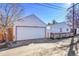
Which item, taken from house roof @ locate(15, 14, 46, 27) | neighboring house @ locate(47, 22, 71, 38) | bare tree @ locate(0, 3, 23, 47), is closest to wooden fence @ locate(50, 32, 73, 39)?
neighboring house @ locate(47, 22, 71, 38)

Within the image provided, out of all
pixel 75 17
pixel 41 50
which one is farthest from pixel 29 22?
pixel 75 17

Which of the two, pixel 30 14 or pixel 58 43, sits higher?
pixel 30 14

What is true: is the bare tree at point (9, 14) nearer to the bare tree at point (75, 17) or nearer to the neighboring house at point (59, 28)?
the neighboring house at point (59, 28)

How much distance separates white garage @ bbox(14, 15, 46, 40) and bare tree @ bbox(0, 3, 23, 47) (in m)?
0.07

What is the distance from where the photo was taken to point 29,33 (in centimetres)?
314

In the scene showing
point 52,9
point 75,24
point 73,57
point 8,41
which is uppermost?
point 52,9

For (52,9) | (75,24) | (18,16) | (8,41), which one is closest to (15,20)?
(18,16)

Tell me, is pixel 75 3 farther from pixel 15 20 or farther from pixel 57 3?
pixel 15 20

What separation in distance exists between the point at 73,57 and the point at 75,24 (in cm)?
43

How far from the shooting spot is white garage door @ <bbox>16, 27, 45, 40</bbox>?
10.3 feet

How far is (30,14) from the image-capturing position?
123 inches

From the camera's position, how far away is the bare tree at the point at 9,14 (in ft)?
10.3

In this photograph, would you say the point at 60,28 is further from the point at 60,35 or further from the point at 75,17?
the point at 75,17

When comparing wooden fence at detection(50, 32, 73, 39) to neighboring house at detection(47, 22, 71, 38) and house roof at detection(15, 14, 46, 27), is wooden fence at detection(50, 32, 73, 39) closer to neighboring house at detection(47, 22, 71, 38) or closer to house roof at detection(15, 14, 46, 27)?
neighboring house at detection(47, 22, 71, 38)
